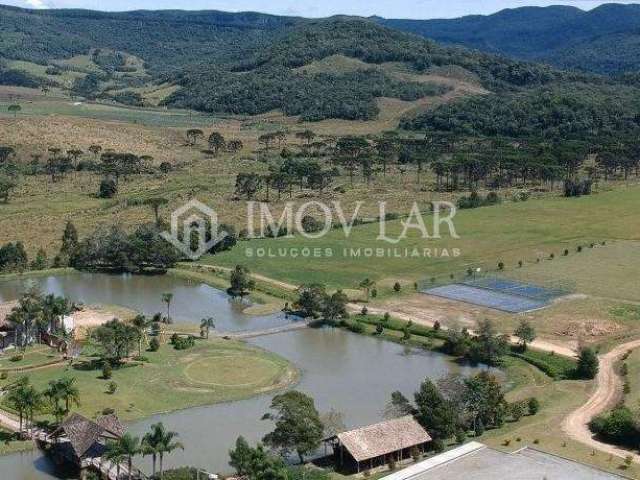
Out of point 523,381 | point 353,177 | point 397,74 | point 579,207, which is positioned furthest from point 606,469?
point 397,74

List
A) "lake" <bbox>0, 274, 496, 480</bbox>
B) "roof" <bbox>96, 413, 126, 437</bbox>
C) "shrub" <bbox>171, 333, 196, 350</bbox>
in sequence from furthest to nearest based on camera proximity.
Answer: "shrub" <bbox>171, 333, 196, 350</bbox>, "lake" <bbox>0, 274, 496, 480</bbox>, "roof" <bbox>96, 413, 126, 437</bbox>

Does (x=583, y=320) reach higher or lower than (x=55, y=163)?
lower

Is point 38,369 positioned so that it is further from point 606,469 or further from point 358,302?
point 606,469

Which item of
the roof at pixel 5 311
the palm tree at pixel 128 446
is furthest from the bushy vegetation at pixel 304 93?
the palm tree at pixel 128 446

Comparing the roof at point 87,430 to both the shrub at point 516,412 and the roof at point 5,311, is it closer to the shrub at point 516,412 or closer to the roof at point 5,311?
the roof at point 5,311

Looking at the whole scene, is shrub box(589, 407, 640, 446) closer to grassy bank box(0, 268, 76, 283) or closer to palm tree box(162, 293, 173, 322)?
palm tree box(162, 293, 173, 322)

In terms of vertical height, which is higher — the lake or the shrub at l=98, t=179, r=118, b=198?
the shrub at l=98, t=179, r=118, b=198

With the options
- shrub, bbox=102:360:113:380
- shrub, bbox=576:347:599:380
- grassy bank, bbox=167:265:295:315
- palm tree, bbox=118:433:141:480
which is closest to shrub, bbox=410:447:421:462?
palm tree, bbox=118:433:141:480

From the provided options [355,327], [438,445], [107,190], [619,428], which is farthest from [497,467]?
[107,190]
